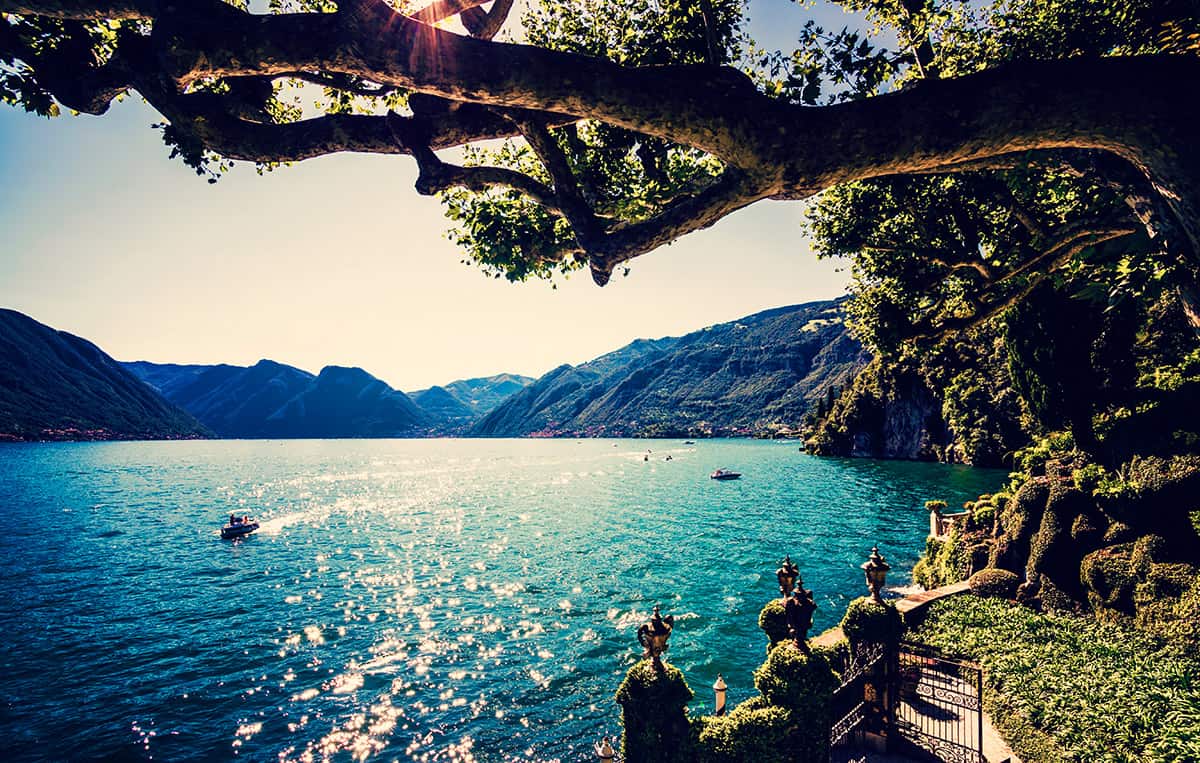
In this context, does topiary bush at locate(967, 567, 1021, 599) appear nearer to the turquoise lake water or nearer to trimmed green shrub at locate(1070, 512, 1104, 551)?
trimmed green shrub at locate(1070, 512, 1104, 551)

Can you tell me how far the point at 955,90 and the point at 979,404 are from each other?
92.5 metres

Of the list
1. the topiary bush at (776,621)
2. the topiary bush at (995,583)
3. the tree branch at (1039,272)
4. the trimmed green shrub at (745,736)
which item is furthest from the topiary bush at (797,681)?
the topiary bush at (995,583)

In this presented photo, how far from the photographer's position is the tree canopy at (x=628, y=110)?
400cm

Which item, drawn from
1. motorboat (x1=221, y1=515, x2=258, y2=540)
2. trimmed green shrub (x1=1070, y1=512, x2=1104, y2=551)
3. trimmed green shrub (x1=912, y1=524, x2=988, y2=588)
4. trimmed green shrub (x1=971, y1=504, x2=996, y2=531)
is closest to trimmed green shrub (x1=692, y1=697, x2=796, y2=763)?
trimmed green shrub (x1=1070, y1=512, x2=1104, y2=551)

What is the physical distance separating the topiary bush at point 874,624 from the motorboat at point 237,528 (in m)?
47.5

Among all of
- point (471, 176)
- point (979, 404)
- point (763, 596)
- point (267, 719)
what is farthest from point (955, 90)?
point (979, 404)

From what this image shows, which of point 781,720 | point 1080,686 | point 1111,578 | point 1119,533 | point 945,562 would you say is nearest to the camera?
point 781,720

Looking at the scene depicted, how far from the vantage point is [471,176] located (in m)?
6.18

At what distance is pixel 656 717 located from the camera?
7.66 m

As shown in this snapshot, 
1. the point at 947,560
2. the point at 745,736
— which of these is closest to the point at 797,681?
the point at 745,736

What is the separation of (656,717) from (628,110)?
26.6 ft

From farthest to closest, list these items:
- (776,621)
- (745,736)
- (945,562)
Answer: (945,562), (776,621), (745,736)

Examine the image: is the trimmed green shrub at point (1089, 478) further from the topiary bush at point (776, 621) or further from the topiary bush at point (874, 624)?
the topiary bush at point (776, 621)

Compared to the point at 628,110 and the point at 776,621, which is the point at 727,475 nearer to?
the point at 776,621
